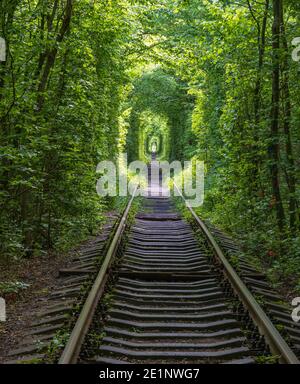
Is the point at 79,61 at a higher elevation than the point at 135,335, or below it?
higher

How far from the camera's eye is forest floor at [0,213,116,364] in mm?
5359

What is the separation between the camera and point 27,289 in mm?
7145

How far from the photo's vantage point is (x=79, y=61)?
9.61m

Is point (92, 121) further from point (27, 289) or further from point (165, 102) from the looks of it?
point (165, 102)

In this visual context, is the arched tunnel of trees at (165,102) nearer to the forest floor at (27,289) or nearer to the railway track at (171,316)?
the forest floor at (27,289)

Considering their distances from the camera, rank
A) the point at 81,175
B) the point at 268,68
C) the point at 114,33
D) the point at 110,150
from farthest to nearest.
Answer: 1. the point at 110,150
2. the point at 114,33
3. the point at 81,175
4. the point at 268,68

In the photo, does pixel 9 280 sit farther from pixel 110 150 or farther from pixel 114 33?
pixel 110 150

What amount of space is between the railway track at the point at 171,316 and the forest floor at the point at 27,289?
779mm

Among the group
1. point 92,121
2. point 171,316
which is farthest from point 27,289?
point 92,121

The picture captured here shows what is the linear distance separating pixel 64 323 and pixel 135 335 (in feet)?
2.60

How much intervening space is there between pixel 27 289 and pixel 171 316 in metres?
2.48

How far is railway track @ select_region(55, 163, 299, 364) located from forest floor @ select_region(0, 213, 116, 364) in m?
0.78

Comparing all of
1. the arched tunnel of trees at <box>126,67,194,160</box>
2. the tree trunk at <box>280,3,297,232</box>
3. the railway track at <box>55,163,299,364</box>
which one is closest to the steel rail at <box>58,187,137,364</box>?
the railway track at <box>55,163,299,364</box>
